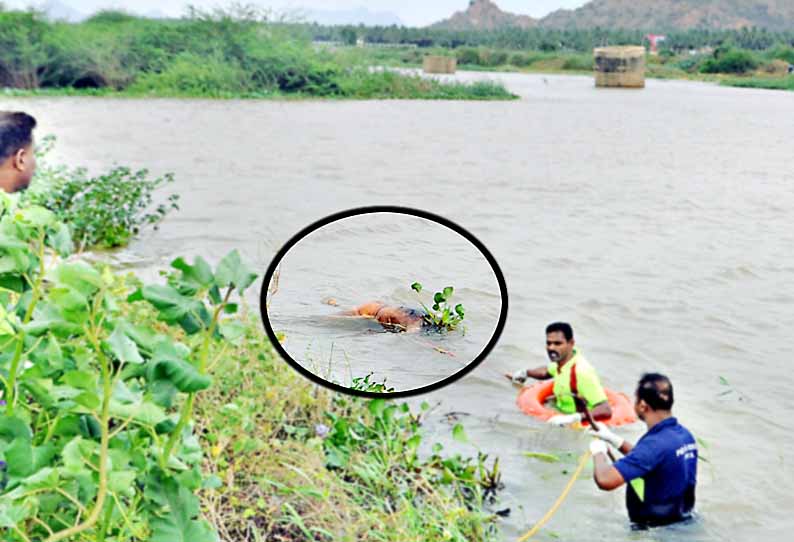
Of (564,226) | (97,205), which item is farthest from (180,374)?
(564,226)

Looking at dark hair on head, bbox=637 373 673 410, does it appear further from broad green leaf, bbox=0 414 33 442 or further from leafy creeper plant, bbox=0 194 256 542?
broad green leaf, bbox=0 414 33 442

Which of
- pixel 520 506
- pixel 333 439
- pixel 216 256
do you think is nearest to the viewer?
pixel 333 439

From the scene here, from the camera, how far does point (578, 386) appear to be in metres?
5.13

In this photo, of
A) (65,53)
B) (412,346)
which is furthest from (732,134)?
(412,346)

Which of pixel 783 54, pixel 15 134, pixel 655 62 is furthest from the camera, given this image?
pixel 655 62

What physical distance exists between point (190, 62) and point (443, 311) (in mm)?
29243

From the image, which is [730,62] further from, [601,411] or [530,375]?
[601,411]

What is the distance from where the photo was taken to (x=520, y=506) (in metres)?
4.13

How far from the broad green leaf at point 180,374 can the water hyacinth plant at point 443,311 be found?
0.39 metres

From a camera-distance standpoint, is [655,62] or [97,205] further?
[655,62]

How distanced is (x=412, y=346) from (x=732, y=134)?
74.9ft

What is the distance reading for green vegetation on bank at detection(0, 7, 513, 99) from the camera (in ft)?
90.6

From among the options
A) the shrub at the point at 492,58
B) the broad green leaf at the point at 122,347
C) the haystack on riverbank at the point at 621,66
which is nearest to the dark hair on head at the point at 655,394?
the broad green leaf at the point at 122,347

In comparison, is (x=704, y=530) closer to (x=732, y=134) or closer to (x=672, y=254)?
(x=672, y=254)
